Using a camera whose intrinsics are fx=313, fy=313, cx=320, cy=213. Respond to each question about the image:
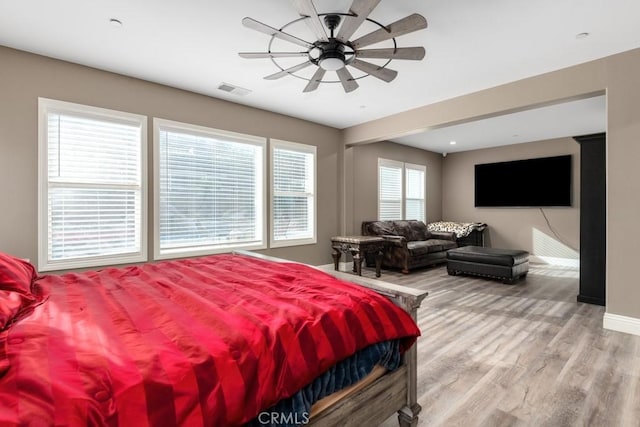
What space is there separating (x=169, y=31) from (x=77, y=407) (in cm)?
287

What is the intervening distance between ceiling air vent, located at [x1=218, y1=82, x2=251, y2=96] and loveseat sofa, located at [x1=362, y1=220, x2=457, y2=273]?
10.9ft

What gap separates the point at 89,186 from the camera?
10.9 ft

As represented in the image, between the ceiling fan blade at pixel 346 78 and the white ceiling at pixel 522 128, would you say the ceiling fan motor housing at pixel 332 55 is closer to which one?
the ceiling fan blade at pixel 346 78

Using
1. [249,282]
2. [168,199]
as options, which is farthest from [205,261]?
[168,199]

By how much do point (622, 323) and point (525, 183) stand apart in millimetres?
4615

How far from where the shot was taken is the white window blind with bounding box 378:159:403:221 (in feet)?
22.1

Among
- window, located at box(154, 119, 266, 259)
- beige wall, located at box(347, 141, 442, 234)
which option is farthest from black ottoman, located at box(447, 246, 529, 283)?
window, located at box(154, 119, 266, 259)

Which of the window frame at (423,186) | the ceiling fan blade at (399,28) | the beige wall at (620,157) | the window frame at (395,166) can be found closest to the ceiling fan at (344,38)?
the ceiling fan blade at (399,28)

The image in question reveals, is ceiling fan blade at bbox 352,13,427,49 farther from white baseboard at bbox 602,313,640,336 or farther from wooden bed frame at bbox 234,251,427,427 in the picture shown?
white baseboard at bbox 602,313,640,336

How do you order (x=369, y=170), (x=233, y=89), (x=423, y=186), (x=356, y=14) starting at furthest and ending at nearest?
(x=423, y=186)
(x=369, y=170)
(x=233, y=89)
(x=356, y=14)

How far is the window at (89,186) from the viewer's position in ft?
10.2

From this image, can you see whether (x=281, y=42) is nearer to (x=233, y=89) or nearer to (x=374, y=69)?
(x=374, y=69)

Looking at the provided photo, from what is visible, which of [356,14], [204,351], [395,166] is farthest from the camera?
[395,166]

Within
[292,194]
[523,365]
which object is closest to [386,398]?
[523,365]
